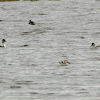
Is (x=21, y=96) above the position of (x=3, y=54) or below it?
below

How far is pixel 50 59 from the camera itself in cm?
2303

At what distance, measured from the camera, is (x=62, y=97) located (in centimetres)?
1556

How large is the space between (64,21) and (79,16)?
503 cm

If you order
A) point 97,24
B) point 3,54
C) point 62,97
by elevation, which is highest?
point 97,24

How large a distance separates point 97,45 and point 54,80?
1017 centimetres

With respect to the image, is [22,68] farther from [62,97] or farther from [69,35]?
[69,35]

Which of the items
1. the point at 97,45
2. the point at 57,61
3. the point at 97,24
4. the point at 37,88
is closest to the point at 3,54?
the point at 57,61

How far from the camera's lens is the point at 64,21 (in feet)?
139

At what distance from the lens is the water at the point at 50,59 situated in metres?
16.4

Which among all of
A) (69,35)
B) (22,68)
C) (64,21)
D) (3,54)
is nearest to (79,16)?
(64,21)

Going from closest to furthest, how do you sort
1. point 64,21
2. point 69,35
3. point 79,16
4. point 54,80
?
point 54,80
point 69,35
point 64,21
point 79,16

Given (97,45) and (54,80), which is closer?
(54,80)

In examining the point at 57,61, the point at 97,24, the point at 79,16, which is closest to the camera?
the point at 57,61

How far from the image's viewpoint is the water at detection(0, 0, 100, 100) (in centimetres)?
1636
